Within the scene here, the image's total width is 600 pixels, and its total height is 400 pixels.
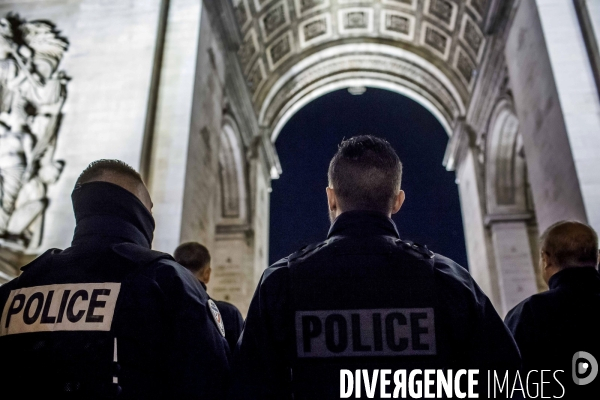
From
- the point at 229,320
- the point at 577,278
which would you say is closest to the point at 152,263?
the point at 229,320

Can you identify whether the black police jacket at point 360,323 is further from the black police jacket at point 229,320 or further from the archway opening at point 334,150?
the archway opening at point 334,150

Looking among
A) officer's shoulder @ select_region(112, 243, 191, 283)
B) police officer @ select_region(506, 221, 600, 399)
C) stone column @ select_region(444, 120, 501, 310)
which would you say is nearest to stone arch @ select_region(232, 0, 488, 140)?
stone column @ select_region(444, 120, 501, 310)

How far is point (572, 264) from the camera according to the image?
2.74m

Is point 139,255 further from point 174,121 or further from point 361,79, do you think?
point 361,79

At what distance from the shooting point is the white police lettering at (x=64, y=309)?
1935 millimetres

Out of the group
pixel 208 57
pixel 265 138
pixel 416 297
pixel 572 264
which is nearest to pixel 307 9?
pixel 265 138

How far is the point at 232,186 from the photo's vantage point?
1527 cm

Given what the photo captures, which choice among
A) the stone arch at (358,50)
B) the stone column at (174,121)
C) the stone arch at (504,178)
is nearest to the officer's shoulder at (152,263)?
the stone column at (174,121)

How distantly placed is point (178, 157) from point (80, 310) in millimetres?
6512

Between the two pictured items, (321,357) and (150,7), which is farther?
(150,7)

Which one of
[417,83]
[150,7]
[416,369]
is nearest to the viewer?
[416,369]

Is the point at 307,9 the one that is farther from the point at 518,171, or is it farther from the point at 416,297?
the point at 416,297

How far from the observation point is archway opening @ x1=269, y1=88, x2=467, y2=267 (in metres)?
26.5

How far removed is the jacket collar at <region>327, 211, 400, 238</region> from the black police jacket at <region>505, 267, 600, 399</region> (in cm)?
120
